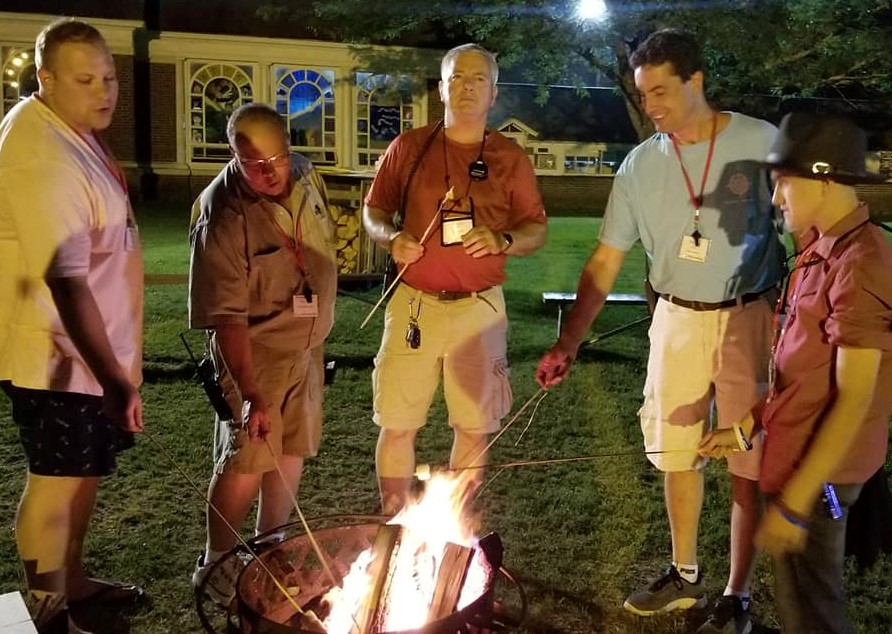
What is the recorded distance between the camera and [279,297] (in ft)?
11.6

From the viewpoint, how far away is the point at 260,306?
11.6 feet

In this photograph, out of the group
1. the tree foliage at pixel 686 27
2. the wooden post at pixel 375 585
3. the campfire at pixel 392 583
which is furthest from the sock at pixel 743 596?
the tree foliage at pixel 686 27

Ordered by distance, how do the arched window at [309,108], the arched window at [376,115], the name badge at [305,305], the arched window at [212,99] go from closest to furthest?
the name badge at [305,305], the arched window at [212,99], the arched window at [309,108], the arched window at [376,115]

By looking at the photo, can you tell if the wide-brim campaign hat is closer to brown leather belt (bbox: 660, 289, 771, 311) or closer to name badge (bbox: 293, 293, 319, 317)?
brown leather belt (bbox: 660, 289, 771, 311)

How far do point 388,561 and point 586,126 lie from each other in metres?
28.7

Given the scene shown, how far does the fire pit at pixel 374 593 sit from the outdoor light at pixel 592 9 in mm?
11314

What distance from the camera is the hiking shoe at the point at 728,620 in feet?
11.7

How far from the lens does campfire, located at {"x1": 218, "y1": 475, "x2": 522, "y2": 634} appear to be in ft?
8.05

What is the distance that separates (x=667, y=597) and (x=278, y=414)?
1.80 meters

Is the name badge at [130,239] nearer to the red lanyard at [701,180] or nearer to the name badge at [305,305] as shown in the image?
the name badge at [305,305]

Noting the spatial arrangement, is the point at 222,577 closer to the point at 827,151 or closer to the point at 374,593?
the point at 374,593

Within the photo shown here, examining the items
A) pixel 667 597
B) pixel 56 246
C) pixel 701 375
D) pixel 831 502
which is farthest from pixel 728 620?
pixel 56 246

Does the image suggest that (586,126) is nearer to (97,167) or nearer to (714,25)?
(714,25)

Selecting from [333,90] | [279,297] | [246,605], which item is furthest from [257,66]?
[246,605]
